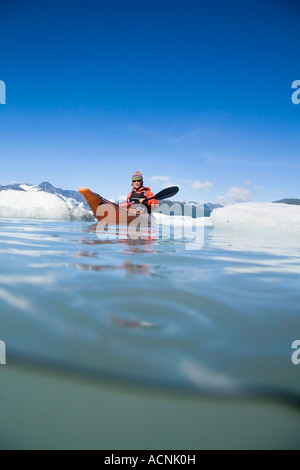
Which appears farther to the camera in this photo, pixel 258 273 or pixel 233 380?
pixel 258 273

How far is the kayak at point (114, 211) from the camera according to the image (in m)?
8.73

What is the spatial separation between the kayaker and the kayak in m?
0.73

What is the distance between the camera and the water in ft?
2.08

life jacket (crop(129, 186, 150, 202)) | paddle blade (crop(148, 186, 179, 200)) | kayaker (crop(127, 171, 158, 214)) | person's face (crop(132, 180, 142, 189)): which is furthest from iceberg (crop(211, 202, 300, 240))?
person's face (crop(132, 180, 142, 189))

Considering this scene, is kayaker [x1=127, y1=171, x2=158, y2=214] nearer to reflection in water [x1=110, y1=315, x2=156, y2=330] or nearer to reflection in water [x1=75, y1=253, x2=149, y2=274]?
reflection in water [x1=75, y1=253, x2=149, y2=274]

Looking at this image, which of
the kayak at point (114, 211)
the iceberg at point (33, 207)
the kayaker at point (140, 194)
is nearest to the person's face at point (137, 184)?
the kayaker at point (140, 194)

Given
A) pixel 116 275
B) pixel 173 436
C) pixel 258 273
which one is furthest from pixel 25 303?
pixel 258 273

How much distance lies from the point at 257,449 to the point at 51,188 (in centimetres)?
12088

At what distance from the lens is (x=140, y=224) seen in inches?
361

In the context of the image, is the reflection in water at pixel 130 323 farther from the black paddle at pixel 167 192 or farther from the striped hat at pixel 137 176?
the striped hat at pixel 137 176
